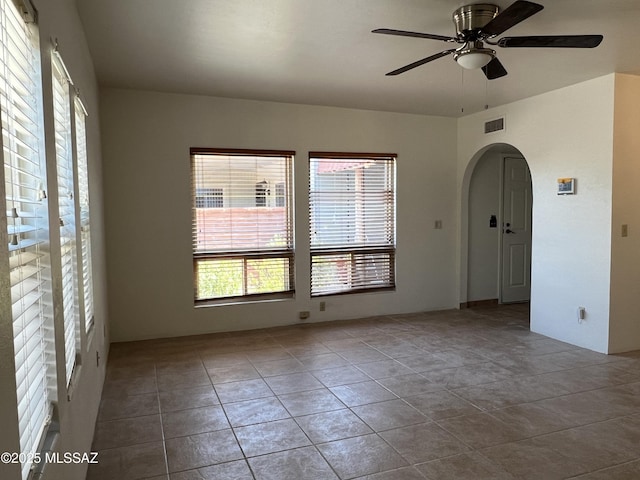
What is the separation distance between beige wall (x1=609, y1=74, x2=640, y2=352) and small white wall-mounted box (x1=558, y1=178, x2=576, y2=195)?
373 millimetres

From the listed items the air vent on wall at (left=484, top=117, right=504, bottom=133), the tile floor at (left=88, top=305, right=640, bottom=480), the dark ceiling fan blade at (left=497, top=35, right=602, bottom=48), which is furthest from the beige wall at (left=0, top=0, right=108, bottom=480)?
the air vent on wall at (left=484, top=117, right=504, bottom=133)

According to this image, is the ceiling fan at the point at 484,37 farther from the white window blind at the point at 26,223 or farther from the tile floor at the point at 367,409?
the tile floor at the point at 367,409

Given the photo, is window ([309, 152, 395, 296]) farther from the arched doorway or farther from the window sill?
the arched doorway

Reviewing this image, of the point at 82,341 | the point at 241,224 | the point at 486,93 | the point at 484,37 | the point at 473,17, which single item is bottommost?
the point at 82,341

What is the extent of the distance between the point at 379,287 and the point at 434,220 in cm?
117

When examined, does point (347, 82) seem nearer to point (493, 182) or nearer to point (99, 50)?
point (99, 50)

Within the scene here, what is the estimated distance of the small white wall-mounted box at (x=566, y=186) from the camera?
14.6 ft

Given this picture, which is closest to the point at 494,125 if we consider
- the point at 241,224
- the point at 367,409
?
the point at 241,224

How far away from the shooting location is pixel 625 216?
421 cm

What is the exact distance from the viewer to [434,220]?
237 inches

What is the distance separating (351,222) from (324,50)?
2.57 metres

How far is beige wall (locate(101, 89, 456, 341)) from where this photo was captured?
4629 mm

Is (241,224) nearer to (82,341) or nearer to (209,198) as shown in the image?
(209,198)

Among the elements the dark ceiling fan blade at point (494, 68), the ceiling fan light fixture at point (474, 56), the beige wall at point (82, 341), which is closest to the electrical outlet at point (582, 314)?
the dark ceiling fan blade at point (494, 68)
